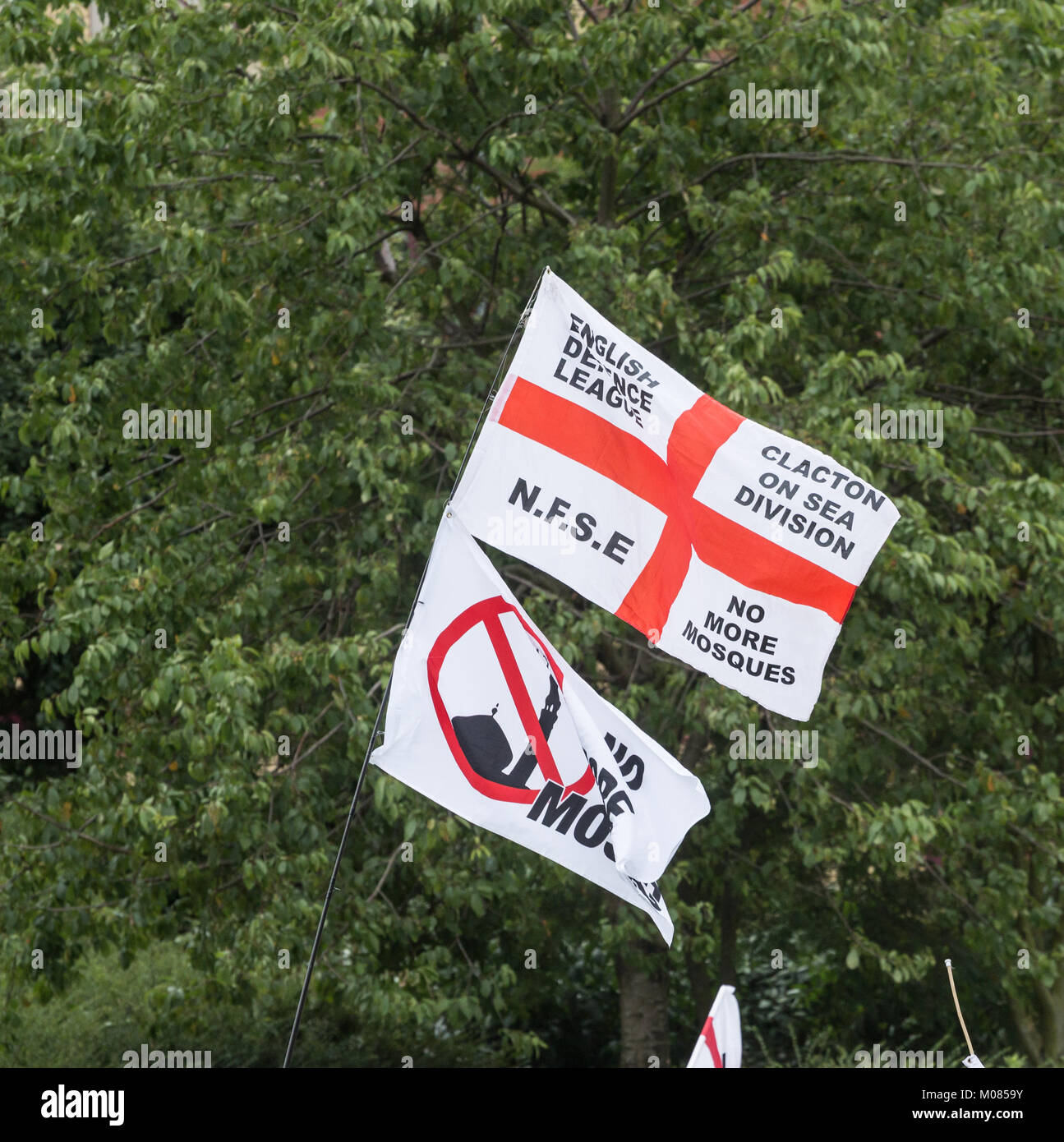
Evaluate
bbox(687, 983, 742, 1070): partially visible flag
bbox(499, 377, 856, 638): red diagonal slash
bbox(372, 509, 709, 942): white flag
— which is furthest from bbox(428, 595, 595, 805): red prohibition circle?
bbox(687, 983, 742, 1070): partially visible flag

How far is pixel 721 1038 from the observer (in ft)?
20.0

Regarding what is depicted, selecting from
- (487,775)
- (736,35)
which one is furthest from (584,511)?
(736,35)

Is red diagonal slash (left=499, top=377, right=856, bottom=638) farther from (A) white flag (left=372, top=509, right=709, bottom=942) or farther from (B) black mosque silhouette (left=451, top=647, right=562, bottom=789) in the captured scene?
(B) black mosque silhouette (left=451, top=647, right=562, bottom=789)

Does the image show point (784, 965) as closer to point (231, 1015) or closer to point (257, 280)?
point (231, 1015)

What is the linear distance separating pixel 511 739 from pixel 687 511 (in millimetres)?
1102

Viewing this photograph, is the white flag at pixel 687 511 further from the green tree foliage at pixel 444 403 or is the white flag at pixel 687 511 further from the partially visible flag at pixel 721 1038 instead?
the partially visible flag at pixel 721 1038

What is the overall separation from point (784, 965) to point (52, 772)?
894cm

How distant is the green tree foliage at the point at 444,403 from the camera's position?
676cm

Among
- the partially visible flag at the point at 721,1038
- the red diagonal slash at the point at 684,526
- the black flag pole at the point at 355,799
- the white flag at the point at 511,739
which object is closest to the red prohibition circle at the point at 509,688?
the white flag at the point at 511,739

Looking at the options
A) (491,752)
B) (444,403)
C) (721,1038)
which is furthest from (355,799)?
(444,403)

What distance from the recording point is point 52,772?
15.9 metres

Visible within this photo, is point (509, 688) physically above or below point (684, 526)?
below

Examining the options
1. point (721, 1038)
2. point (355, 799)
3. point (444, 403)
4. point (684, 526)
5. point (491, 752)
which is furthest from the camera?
point (444, 403)

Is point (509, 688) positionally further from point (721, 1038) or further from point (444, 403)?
point (444, 403)
